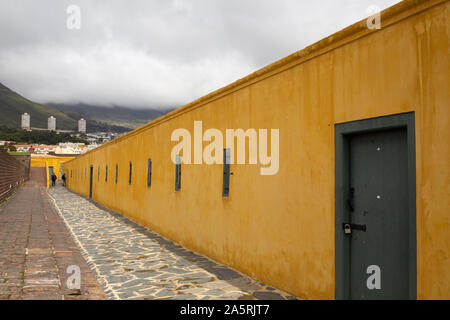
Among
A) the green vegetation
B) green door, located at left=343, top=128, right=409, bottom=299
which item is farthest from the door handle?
the green vegetation

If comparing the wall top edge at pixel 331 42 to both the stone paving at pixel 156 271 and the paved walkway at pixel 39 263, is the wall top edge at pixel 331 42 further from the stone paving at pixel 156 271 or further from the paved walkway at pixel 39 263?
the paved walkway at pixel 39 263

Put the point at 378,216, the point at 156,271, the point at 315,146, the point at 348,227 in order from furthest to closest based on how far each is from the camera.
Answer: the point at 156,271 → the point at 315,146 → the point at 348,227 → the point at 378,216

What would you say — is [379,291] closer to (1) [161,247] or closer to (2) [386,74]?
(2) [386,74]

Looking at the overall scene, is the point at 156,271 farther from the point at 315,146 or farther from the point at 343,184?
the point at 343,184

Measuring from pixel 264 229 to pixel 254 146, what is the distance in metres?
1.36

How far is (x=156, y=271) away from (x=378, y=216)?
4044 millimetres

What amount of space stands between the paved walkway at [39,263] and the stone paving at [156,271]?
10.2 inches

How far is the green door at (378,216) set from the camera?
3.58 metres

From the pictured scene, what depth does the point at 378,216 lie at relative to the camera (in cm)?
382

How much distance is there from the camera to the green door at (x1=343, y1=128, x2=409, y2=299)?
3.58m

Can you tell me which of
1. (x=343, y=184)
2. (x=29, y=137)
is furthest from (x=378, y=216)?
(x=29, y=137)

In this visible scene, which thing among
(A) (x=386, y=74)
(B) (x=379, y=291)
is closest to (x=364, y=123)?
(A) (x=386, y=74)

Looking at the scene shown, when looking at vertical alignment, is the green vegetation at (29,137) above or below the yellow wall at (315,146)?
above

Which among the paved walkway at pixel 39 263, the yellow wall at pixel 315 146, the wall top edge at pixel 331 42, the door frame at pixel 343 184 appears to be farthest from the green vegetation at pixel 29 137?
the door frame at pixel 343 184
